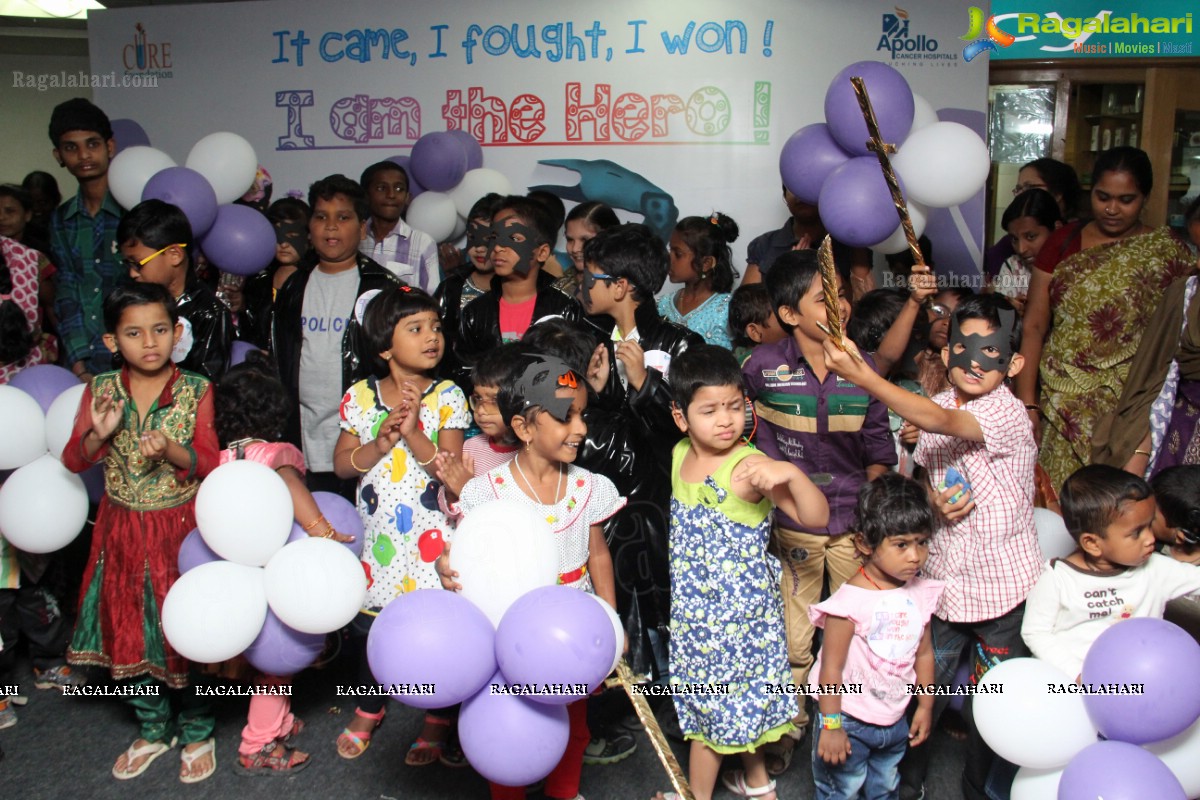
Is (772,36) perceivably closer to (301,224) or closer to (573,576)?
(301,224)

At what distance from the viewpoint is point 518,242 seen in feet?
9.11

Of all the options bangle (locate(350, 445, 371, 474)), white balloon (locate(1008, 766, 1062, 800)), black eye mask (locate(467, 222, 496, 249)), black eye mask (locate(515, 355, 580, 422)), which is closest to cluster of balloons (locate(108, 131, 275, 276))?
black eye mask (locate(467, 222, 496, 249))

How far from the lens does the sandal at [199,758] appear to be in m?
2.48

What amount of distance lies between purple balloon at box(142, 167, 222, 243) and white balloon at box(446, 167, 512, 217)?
1283 millimetres

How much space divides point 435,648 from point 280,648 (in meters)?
0.75

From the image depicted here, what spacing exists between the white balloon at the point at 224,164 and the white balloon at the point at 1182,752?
3.25m

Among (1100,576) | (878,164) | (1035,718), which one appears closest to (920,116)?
(878,164)

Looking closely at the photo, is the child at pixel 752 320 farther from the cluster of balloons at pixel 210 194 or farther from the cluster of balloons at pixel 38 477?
the cluster of balloons at pixel 38 477

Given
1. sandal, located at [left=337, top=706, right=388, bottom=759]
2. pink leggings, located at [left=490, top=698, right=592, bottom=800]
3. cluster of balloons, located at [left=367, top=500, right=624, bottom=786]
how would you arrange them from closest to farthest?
cluster of balloons, located at [left=367, top=500, right=624, bottom=786] < pink leggings, located at [left=490, top=698, right=592, bottom=800] < sandal, located at [left=337, top=706, right=388, bottom=759]

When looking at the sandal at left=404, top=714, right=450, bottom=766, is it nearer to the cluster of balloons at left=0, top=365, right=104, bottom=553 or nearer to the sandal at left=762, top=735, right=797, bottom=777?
the sandal at left=762, top=735, right=797, bottom=777

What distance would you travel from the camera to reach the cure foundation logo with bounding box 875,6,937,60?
4488mm

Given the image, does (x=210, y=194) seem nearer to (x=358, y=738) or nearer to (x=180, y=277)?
(x=180, y=277)

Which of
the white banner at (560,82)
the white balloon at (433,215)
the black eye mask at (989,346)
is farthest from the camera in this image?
the white banner at (560,82)

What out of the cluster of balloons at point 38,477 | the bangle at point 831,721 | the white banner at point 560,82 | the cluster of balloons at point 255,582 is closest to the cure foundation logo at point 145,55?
the white banner at point 560,82
